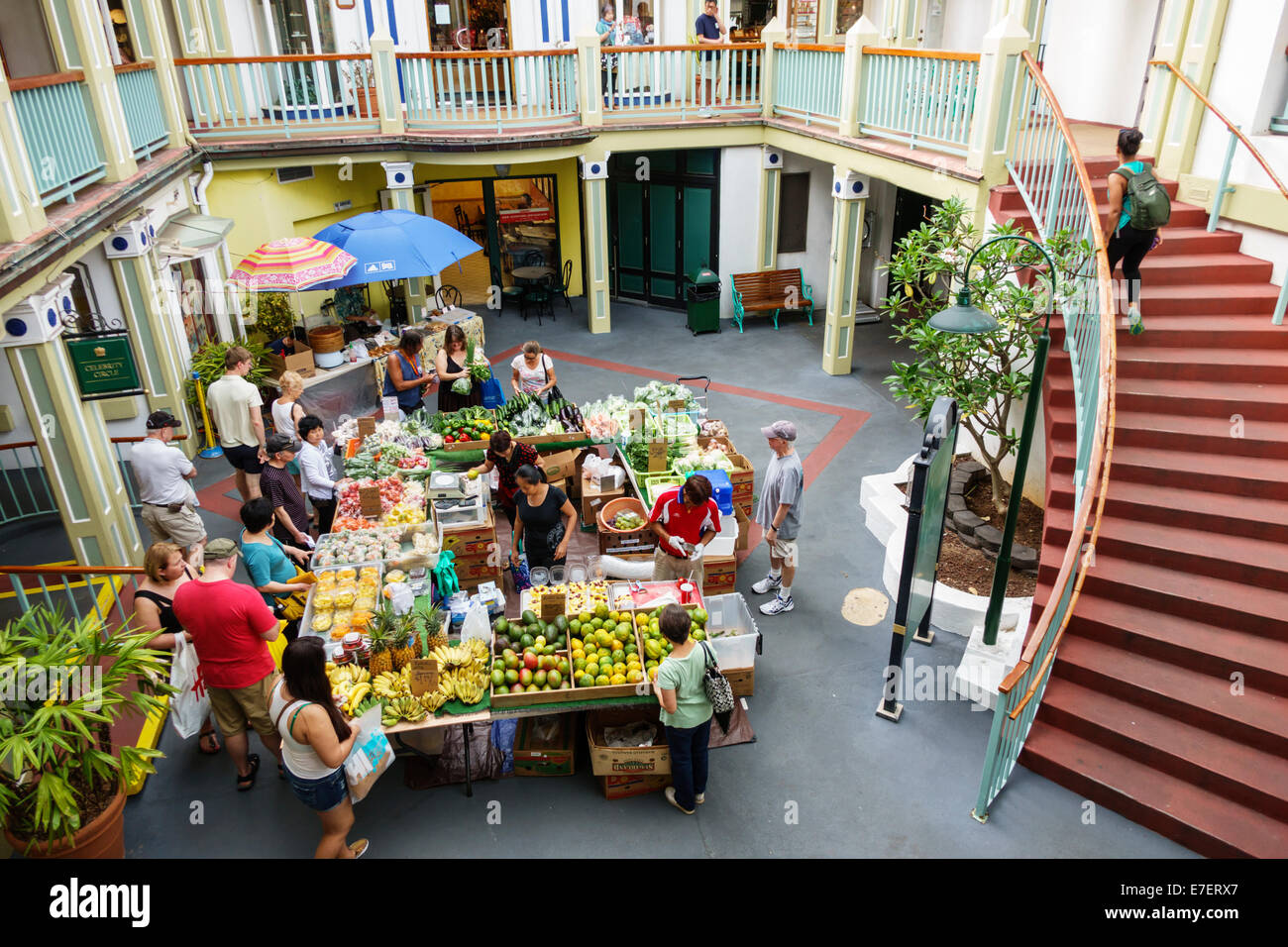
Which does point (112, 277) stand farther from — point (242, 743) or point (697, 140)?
point (697, 140)

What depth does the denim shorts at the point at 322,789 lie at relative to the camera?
16.2 ft

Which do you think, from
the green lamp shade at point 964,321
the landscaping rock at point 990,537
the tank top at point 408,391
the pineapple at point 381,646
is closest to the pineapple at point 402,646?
the pineapple at point 381,646

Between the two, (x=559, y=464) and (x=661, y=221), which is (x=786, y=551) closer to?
(x=559, y=464)

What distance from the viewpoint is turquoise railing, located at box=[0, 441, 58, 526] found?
981cm

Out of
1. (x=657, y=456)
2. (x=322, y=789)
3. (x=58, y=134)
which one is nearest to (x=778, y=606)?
(x=657, y=456)

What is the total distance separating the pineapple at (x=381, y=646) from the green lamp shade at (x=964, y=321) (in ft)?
14.7

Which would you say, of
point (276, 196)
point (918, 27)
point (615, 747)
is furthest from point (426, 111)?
point (615, 747)

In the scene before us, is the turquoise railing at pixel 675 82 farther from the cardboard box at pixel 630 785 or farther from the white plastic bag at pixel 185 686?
the cardboard box at pixel 630 785

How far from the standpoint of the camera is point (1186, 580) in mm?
6453

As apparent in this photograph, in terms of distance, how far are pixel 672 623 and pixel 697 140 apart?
12.3 meters

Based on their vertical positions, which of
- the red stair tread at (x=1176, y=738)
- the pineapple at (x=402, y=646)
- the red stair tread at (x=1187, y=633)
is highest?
the pineapple at (x=402, y=646)

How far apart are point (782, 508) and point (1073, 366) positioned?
2.77 m

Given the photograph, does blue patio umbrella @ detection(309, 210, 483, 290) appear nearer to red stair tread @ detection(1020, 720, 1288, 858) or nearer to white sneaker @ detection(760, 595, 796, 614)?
white sneaker @ detection(760, 595, 796, 614)

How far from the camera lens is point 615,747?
5.85 metres
